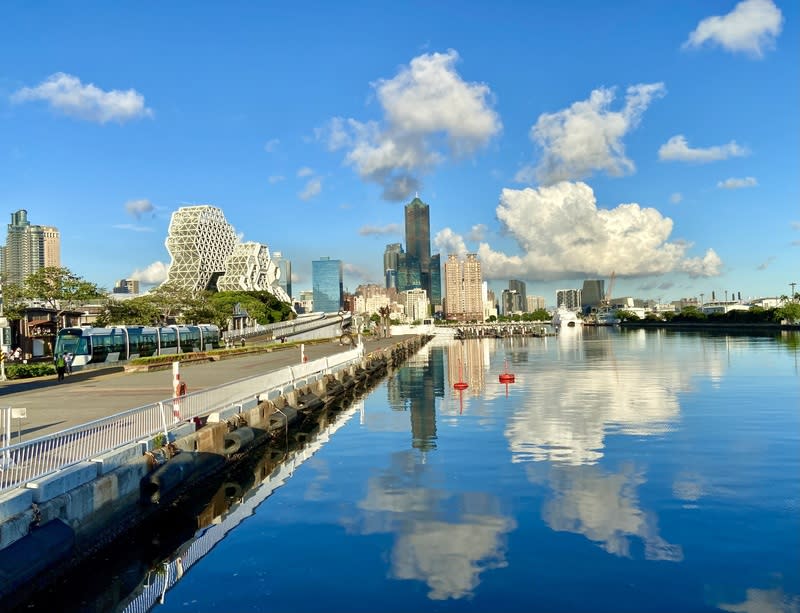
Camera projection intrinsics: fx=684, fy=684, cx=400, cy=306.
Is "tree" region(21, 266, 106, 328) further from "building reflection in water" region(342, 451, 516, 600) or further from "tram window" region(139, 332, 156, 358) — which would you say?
"building reflection in water" region(342, 451, 516, 600)

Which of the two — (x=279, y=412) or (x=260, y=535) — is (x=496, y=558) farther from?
(x=279, y=412)

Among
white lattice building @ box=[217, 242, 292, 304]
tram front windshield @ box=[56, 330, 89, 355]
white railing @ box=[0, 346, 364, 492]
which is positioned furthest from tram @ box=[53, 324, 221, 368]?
white lattice building @ box=[217, 242, 292, 304]

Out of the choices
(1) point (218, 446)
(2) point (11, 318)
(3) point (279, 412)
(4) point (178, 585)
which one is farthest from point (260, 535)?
(2) point (11, 318)

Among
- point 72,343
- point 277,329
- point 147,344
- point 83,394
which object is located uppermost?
point 72,343

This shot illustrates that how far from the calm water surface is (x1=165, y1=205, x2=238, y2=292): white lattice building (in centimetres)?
16188

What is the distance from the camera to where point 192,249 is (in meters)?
183

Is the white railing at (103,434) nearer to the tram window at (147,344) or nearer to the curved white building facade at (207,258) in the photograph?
the tram window at (147,344)

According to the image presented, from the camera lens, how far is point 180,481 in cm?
1673

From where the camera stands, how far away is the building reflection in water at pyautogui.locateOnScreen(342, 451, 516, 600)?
11859 millimetres

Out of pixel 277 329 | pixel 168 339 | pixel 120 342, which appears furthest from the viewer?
pixel 277 329

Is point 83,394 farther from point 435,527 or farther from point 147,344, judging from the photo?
point 147,344

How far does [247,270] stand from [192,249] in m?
15.3

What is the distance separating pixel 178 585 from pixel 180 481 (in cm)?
512

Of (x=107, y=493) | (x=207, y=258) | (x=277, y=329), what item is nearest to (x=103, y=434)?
(x=107, y=493)
